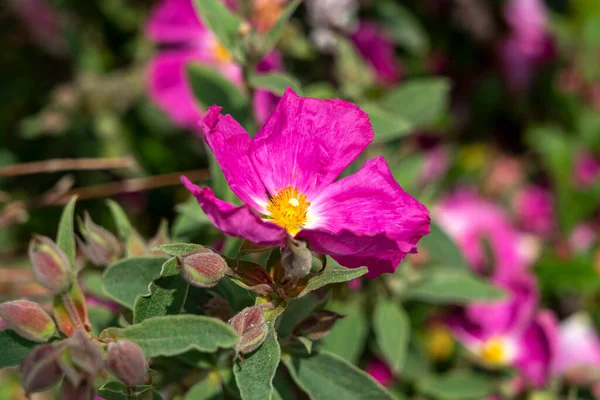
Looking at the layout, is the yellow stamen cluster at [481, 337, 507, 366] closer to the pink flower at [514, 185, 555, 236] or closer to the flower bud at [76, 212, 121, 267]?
the pink flower at [514, 185, 555, 236]

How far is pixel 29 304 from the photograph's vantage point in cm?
102

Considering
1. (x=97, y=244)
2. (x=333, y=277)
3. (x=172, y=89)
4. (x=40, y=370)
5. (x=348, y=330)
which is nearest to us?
(x=40, y=370)

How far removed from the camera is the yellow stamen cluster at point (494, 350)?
2009mm

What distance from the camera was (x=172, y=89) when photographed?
219 cm

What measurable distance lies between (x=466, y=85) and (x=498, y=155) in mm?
313

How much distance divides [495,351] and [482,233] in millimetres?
352

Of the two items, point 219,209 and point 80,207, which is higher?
point 219,209

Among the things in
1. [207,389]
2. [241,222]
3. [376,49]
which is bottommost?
[207,389]

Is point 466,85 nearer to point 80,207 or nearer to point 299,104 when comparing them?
point 80,207

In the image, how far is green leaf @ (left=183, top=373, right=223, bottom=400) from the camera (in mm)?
1270

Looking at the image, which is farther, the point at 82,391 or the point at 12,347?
the point at 12,347

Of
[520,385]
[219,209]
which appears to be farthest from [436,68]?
[219,209]

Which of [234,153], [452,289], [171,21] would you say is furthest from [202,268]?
[171,21]

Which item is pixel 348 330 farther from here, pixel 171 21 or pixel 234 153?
pixel 171 21
